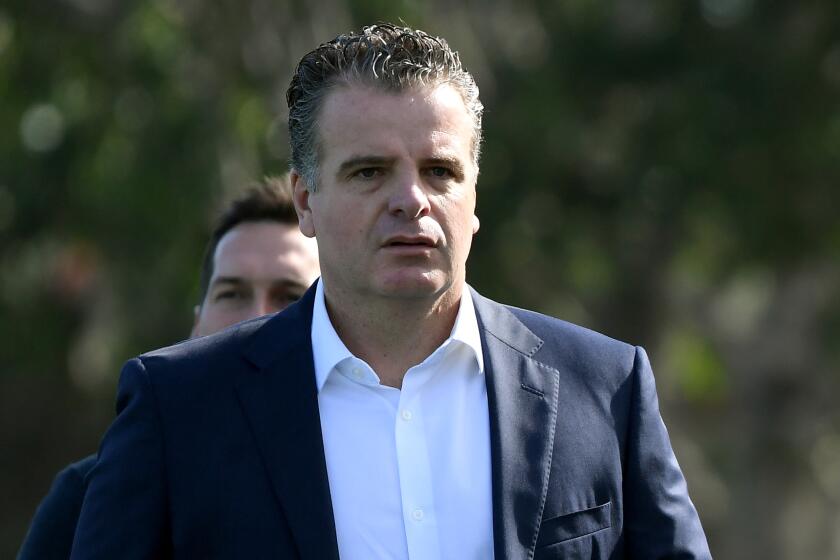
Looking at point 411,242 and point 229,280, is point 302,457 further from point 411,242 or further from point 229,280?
point 229,280

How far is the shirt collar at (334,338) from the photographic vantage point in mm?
3303

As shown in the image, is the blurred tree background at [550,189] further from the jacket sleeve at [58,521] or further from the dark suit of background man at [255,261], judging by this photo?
the jacket sleeve at [58,521]

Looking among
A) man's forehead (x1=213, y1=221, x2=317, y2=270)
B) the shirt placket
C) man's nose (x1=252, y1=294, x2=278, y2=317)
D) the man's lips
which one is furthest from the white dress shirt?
man's forehead (x1=213, y1=221, x2=317, y2=270)

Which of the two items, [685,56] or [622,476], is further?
[685,56]

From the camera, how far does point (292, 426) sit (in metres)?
3.19

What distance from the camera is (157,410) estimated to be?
3.18 m

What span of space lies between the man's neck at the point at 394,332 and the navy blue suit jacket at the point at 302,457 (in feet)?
0.33

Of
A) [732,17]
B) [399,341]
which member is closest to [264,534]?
[399,341]

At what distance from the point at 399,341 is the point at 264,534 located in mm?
506

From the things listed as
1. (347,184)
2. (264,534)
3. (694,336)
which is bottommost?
(264,534)

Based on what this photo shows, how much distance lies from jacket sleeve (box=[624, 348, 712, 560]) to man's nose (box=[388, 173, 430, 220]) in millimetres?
589

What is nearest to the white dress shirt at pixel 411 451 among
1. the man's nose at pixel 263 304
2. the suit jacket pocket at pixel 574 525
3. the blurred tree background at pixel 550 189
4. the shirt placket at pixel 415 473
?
the shirt placket at pixel 415 473

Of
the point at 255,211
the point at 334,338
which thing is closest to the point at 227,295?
the point at 255,211

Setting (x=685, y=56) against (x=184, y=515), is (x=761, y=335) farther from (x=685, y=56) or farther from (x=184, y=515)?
(x=184, y=515)
